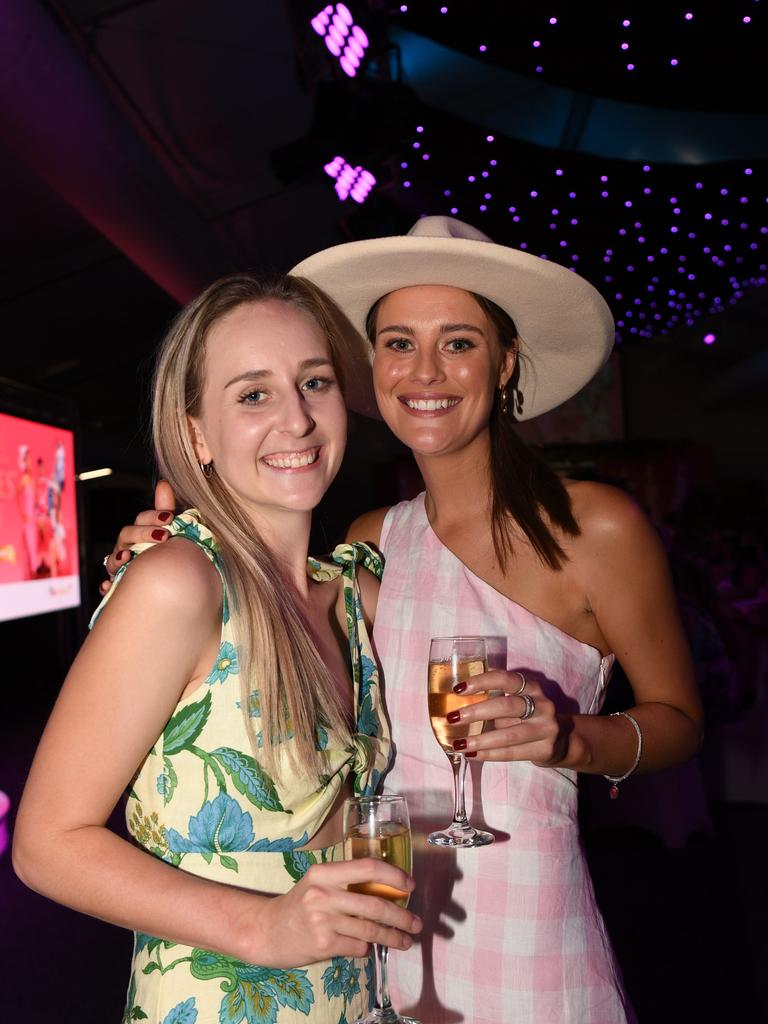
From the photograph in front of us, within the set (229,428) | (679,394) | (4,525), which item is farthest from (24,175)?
(679,394)

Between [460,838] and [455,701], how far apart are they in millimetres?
219

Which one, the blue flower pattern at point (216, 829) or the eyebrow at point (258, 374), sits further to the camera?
the eyebrow at point (258, 374)

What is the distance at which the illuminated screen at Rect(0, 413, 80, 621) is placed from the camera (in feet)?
24.8

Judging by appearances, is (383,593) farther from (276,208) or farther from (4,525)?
(276,208)

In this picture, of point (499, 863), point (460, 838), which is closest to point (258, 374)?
point (460, 838)

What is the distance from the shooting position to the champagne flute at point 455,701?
149 centimetres

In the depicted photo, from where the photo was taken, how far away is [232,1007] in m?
1.42

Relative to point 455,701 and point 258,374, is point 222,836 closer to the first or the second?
point 455,701

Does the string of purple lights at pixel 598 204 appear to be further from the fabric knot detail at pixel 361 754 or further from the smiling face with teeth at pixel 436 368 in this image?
the fabric knot detail at pixel 361 754

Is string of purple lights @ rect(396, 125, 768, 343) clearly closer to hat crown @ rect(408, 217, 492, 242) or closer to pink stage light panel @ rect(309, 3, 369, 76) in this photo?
pink stage light panel @ rect(309, 3, 369, 76)

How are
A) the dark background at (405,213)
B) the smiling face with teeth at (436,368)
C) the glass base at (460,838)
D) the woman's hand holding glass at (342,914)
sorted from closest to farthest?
the woman's hand holding glass at (342,914) < the glass base at (460,838) < the smiling face with teeth at (436,368) < the dark background at (405,213)

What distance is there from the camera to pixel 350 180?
6.66 m

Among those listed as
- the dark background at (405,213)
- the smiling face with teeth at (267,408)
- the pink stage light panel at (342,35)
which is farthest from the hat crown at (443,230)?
the pink stage light panel at (342,35)

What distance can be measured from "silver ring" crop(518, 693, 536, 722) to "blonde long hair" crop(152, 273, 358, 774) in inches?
13.1
